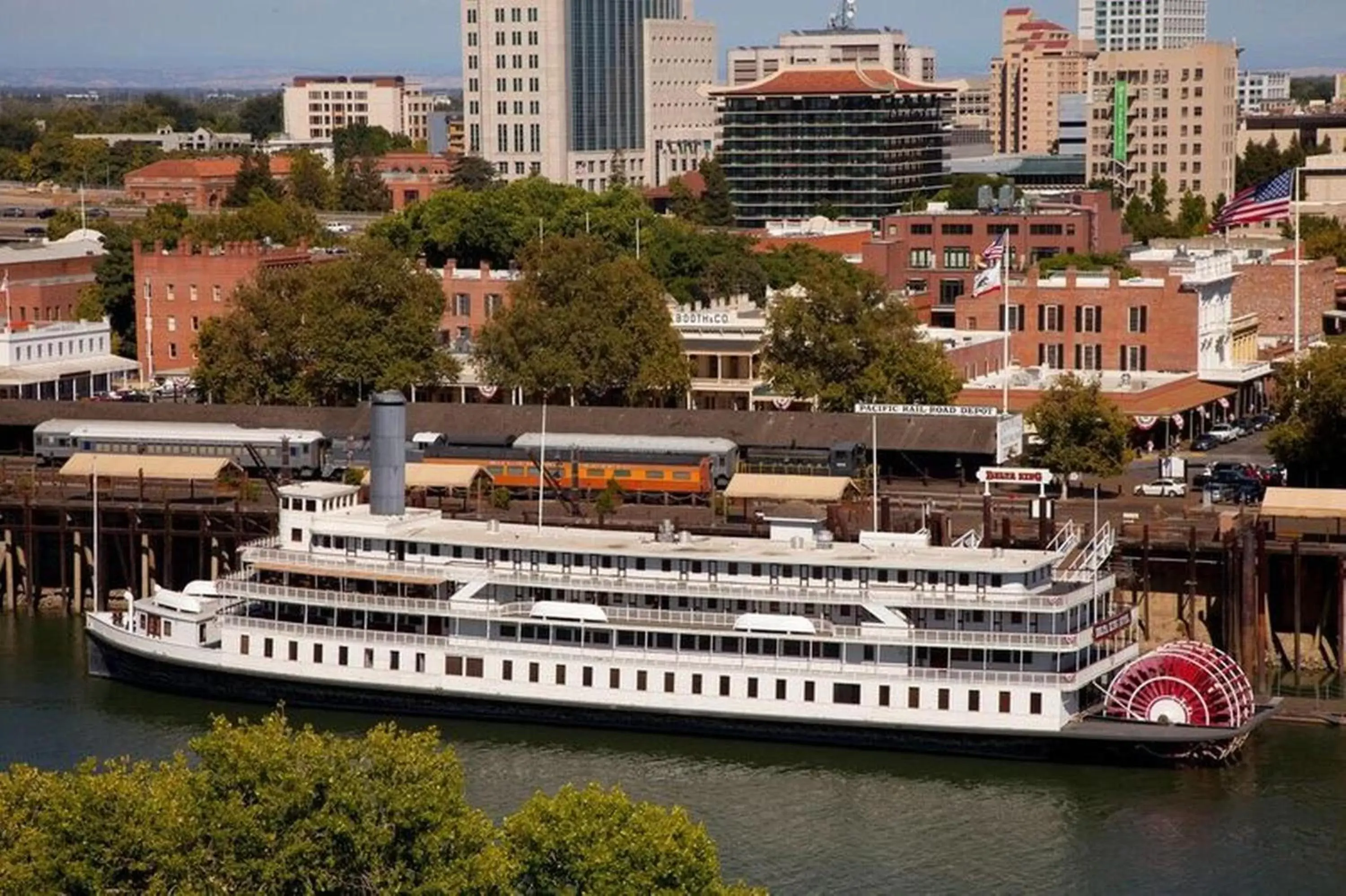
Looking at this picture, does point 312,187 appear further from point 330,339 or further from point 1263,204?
point 1263,204

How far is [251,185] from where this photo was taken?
176m

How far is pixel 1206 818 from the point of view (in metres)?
51.1

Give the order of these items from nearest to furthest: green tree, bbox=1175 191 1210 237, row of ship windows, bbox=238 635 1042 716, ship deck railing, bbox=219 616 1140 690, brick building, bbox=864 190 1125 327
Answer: ship deck railing, bbox=219 616 1140 690 < row of ship windows, bbox=238 635 1042 716 < brick building, bbox=864 190 1125 327 < green tree, bbox=1175 191 1210 237

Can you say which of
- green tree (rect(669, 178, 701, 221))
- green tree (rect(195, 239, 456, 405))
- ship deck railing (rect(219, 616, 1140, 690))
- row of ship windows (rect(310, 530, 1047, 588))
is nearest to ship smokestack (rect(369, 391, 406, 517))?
row of ship windows (rect(310, 530, 1047, 588))

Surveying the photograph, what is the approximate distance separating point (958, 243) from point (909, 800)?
73.8m

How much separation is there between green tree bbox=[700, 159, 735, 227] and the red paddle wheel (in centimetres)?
10735

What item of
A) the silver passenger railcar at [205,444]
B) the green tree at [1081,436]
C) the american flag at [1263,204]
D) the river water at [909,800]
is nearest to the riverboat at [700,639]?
the river water at [909,800]

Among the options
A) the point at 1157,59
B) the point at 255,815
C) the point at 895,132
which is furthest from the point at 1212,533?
the point at 1157,59

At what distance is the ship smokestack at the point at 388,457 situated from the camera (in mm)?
62625

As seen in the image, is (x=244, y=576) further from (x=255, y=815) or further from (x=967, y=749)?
(x=255, y=815)

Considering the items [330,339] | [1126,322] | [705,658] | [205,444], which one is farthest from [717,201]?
A: [705,658]

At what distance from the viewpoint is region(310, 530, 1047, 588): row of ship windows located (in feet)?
186

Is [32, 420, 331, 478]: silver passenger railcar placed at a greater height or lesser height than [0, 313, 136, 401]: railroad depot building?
lesser

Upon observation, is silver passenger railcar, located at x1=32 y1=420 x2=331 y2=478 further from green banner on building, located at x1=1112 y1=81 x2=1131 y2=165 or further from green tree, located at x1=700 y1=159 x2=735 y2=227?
green banner on building, located at x1=1112 y1=81 x2=1131 y2=165
